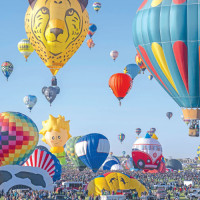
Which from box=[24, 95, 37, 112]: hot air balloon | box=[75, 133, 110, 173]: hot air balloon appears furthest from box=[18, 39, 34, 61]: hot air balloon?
box=[75, 133, 110, 173]: hot air balloon

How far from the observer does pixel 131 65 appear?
58875 millimetres

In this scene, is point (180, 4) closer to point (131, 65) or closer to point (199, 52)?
point (199, 52)

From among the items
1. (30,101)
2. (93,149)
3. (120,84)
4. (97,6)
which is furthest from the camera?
(30,101)

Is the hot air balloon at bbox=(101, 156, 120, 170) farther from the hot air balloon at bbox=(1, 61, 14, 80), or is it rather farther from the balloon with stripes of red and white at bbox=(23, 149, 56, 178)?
the balloon with stripes of red and white at bbox=(23, 149, 56, 178)

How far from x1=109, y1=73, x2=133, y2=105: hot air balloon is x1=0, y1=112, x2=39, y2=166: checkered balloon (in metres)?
12.6

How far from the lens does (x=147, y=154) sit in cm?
5841

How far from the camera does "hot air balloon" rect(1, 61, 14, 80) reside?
2276 inches

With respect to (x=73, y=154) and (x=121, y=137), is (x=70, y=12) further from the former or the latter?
(x=121, y=137)

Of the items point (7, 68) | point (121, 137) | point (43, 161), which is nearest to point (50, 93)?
point (7, 68)

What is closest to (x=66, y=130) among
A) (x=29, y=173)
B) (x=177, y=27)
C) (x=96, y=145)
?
(x=96, y=145)

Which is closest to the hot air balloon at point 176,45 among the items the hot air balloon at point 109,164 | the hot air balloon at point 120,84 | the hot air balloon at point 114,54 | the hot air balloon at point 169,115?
the hot air balloon at point 120,84

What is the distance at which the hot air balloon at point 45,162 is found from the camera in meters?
42.3

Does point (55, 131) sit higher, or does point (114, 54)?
point (114, 54)

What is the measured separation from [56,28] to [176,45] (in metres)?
10.2
